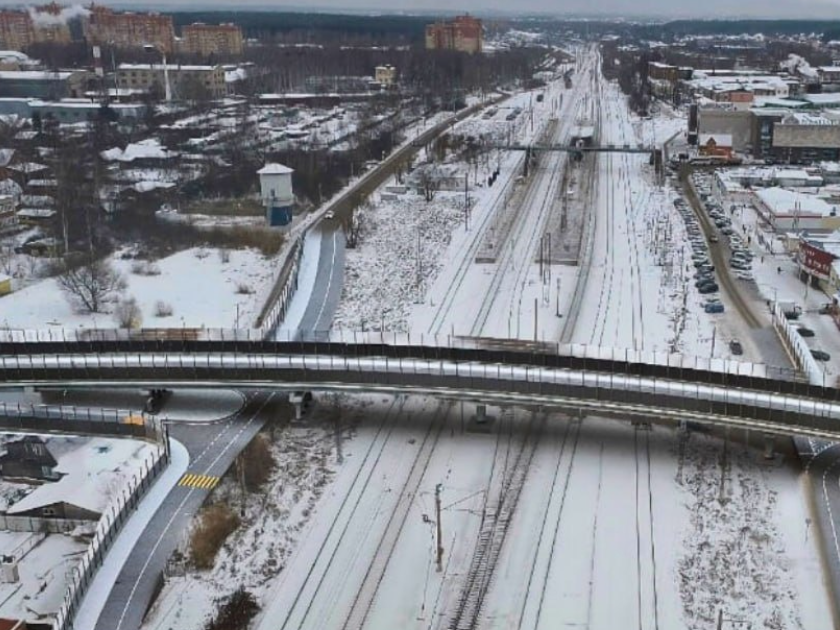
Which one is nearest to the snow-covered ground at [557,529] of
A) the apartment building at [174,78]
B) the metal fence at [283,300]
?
the metal fence at [283,300]

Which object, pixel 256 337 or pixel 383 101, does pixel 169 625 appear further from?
pixel 383 101

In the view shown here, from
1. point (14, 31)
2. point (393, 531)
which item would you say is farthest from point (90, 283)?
point (14, 31)

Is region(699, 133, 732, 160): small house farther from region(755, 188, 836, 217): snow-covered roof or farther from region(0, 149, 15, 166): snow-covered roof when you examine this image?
region(0, 149, 15, 166): snow-covered roof

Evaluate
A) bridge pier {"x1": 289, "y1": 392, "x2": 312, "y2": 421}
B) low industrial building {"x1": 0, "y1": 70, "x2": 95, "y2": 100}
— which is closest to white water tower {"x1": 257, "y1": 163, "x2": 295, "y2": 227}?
bridge pier {"x1": 289, "y1": 392, "x2": 312, "y2": 421}

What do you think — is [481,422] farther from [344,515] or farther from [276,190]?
[276,190]

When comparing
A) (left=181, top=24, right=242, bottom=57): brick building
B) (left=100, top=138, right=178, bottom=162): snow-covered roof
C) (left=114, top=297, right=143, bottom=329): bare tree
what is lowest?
(left=114, top=297, right=143, bottom=329): bare tree

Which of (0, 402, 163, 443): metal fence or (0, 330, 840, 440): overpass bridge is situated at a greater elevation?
(0, 330, 840, 440): overpass bridge
